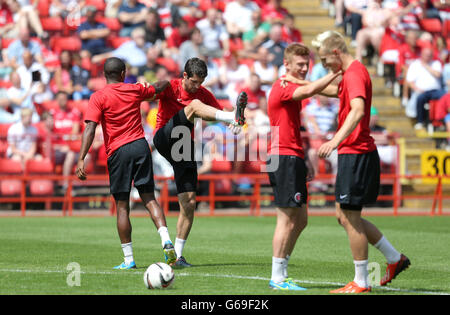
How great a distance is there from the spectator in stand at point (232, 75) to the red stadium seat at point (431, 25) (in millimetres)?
6334

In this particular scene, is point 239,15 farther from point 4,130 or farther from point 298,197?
point 298,197

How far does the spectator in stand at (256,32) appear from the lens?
2575cm

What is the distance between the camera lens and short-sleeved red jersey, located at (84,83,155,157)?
10.9 metres

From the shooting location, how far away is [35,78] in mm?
23438

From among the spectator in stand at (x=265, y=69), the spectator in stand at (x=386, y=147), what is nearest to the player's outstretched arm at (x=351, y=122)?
the spectator in stand at (x=386, y=147)

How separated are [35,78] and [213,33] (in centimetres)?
500

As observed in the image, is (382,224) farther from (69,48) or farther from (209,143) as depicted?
(69,48)

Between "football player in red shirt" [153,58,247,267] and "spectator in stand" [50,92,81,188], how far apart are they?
31.9 ft

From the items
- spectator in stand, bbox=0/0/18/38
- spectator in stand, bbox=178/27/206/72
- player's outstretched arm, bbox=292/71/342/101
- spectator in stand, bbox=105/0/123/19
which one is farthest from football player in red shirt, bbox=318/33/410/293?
spectator in stand, bbox=105/0/123/19

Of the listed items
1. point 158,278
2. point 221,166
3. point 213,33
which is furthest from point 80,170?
point 213,33

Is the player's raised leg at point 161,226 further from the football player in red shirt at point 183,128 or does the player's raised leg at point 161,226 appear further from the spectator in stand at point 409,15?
the spectator in stand at point 409,15

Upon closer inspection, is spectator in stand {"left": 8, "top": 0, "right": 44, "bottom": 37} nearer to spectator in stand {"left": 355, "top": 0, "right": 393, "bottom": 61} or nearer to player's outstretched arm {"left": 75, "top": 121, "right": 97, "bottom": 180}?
spectator in stand {"left": 355, "top": 0, "right": 393, "bottom": 61}

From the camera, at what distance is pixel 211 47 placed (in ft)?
83.5

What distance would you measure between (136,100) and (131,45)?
13774 millimetres
